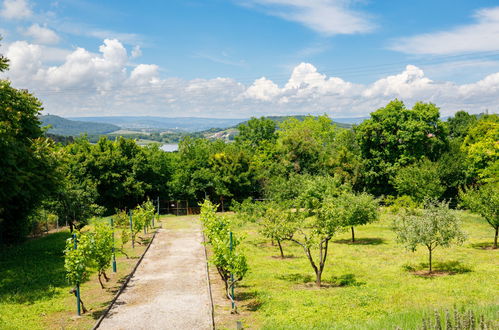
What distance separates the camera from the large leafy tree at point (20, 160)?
20.3 metres

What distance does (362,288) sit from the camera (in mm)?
17406

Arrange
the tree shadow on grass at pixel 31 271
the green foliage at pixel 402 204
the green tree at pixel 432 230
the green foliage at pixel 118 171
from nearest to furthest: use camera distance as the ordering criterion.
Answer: the tree shadow on grass at pixel 31 271
the green tree at pixel 432 230
the green foliage at pixel 402 204
the green foliage at pixel 118 171

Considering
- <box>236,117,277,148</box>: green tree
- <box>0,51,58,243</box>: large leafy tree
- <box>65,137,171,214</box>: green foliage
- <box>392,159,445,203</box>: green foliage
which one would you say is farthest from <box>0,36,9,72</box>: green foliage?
<box>236,117,277,148</box>: green tree

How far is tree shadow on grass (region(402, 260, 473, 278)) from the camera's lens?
20.4 m

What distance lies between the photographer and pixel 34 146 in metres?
23.8

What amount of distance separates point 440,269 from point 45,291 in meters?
21.3

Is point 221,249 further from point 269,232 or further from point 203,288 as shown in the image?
point 269,232

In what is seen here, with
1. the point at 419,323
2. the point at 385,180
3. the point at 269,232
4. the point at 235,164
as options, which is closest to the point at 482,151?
the point at 385,180

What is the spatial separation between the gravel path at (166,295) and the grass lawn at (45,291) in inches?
32.0

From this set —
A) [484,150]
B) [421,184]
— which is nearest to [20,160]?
[421,184]

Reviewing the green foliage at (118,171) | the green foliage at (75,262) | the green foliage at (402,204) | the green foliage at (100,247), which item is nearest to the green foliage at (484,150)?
the green foliage at (402,204)

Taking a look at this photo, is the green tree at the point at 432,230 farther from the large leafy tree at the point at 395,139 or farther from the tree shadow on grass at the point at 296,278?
the large leafy tree at the point at 395,139

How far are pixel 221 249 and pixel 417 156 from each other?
40.2 meters

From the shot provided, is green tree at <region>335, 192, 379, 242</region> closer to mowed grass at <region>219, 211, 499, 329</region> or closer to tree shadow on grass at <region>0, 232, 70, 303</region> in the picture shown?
mowed grass at <region>219, 211, 499, 329</region>
